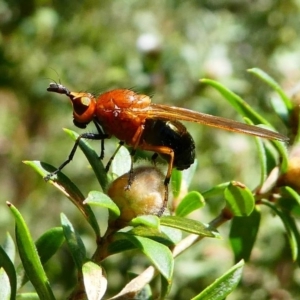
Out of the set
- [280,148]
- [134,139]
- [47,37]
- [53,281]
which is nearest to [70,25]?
[47,37]

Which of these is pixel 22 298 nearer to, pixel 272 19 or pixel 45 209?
pixel 45 209

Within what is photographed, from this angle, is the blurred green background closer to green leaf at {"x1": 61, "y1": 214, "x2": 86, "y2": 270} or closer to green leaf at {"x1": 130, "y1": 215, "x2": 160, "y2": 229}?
green leaf at {"x1": 61, "y1": 214, "x2": 86, "y2": 270}

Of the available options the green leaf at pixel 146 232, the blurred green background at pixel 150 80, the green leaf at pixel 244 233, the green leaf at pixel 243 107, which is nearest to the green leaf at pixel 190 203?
the green leaf at pixel 146 232

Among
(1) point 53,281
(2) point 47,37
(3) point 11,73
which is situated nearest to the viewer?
(1) point 53,281

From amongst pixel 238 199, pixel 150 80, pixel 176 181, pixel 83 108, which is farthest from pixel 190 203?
pixel 150 80

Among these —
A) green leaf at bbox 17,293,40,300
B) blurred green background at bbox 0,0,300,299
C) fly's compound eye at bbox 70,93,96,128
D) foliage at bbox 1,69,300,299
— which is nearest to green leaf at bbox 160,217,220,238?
foliage at bbox 1,69,300,299
